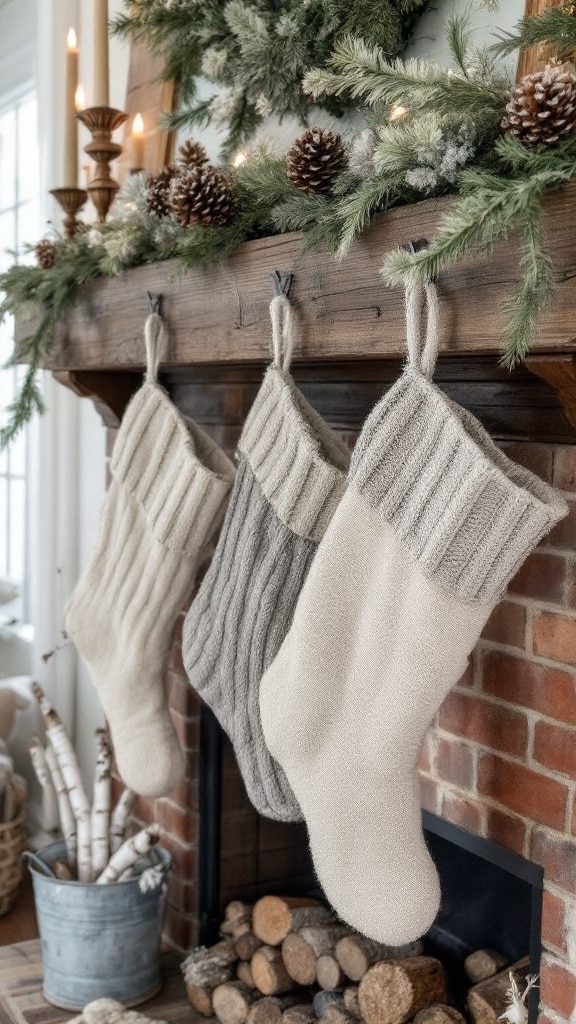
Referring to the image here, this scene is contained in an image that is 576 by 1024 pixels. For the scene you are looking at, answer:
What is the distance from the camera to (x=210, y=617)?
166 cm

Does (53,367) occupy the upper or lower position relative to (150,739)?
upper

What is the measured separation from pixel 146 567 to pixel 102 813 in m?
0.68

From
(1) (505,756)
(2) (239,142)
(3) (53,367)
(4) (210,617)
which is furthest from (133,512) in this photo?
(1) (505,756)

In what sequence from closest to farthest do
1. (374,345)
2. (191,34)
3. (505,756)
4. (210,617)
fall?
(374,345), (505,756), (210,617), (191,34)

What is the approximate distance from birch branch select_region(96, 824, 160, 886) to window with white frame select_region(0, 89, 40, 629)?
1.32 meters

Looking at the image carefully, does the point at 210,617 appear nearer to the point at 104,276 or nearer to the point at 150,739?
the point at 150,739

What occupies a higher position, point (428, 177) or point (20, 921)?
point (428, 177)

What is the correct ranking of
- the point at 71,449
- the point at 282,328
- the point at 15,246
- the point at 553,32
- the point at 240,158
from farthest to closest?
the point at 15,246 → the point at 71,449 → the point at 240,158 → the point at 282,328 → the point at 553,32

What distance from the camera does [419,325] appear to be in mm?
1245

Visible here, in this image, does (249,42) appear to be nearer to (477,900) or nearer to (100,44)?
(100,44)

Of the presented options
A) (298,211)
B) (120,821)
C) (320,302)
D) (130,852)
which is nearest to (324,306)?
(320,302)

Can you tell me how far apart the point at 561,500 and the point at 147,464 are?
2.94 ft

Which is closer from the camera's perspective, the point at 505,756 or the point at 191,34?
the point at 505,756

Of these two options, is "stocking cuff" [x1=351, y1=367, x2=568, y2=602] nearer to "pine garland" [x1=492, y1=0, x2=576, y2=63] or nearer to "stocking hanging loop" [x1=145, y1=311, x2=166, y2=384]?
"pine garland" [x1=492, y1=0, x2=576, y2=63]
